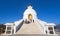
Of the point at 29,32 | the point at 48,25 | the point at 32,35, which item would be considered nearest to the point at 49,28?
the point at 48,25

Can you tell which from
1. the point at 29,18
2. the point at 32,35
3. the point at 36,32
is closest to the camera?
the point at 32,35

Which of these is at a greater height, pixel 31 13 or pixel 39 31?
pixel 31 13

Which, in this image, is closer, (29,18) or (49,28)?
(49,28)

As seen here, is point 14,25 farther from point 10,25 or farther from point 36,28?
point 36,28

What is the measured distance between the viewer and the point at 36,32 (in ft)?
51.0

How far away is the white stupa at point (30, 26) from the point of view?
52.4 ft

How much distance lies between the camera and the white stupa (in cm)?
1599

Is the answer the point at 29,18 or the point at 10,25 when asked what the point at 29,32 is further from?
the point at 29,18

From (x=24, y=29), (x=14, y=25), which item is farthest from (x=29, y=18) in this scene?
(x=24, y=29)

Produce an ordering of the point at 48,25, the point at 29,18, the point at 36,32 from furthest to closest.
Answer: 1. the point at 29,18
2. the point at 48,25
3. the point at 36,32

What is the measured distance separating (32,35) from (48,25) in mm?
4703

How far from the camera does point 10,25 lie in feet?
59.4

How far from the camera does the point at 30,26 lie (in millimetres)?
16578

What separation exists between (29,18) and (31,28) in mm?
4193
